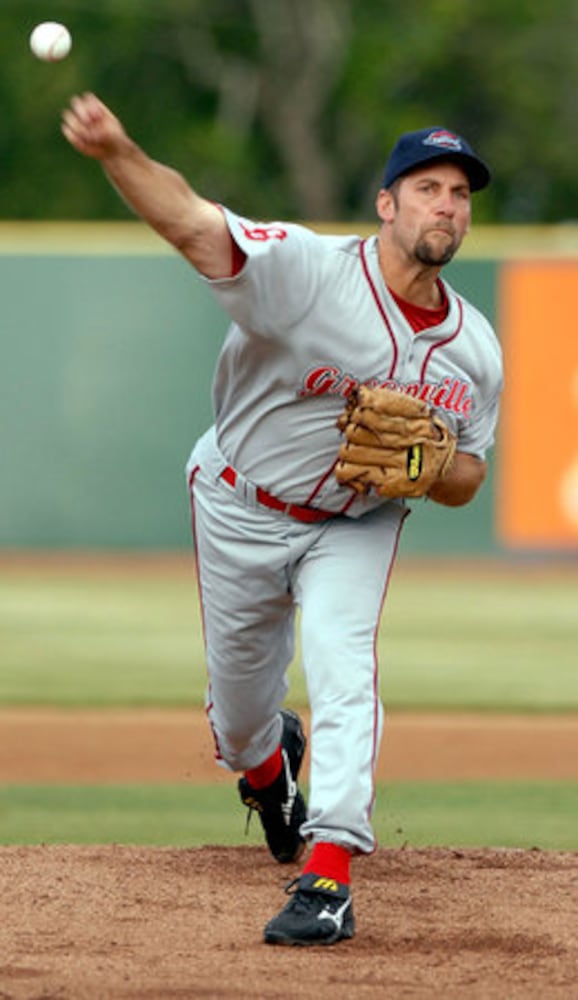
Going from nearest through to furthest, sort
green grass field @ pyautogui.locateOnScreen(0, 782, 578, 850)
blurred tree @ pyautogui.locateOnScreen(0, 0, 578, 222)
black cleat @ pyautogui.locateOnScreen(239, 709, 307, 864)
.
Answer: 1. black cleat @ pyautogui.locateOnScreen(239, 709, 307, 864)
2. green grass field @ pyautogui.locateOnScreen(0, 782, 578, 850)
3. blurred tree @ pyautogui.locateOnScreen(0, 0, 578, 222)

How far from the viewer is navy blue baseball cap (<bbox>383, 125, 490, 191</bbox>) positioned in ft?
14.4

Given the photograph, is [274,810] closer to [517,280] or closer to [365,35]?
[517,280]

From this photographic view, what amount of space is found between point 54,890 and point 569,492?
32.3 ft

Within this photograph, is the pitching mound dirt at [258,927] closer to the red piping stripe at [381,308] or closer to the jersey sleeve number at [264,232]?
the red piping stripe at [381,308]

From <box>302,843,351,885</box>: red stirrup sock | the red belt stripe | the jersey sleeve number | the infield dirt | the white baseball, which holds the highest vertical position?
the white baseball

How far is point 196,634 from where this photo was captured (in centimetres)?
1079

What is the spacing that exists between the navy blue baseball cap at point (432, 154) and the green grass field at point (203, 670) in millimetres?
1973

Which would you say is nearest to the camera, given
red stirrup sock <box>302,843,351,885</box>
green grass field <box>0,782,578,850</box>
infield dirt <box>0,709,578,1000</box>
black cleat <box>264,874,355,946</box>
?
infield dirt <box>0,709,578,1000</box>

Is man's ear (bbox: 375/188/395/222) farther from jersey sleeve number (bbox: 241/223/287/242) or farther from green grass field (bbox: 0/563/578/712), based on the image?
green grass field (bbox: 0/563/578/712)

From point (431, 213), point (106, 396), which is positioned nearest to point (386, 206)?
point (431, 213)

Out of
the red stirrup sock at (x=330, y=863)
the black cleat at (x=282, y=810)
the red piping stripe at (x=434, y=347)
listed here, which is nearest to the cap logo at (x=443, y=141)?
the red piping stripe at (x=434, y=347)

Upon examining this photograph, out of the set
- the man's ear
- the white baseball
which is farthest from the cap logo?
the white baseball

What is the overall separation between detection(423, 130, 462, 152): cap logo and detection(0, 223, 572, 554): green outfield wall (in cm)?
974

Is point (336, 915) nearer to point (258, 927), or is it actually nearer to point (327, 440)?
point (258, 927)
